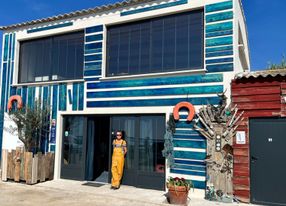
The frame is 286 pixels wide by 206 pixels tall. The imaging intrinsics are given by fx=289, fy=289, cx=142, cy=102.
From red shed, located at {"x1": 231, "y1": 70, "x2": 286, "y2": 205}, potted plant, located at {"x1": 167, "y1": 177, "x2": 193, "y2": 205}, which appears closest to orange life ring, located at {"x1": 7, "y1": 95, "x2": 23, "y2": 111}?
potted plant, located at {"x1": 167, "y1": 177, "x2": 193, "y2": 205}

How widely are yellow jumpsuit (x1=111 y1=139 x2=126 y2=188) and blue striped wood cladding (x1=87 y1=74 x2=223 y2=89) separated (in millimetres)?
1769

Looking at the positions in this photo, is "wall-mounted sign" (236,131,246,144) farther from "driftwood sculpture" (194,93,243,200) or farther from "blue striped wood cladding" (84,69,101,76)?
"blue striped wood cladding" (84,69,101,76)

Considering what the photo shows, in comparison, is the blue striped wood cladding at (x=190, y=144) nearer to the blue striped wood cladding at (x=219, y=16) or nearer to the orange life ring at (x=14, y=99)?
the blue striped wood cladding at (x=219, y=16)

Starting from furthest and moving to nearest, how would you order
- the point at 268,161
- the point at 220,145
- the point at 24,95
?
the point at 24,95, the point at 220,145, the point at 268,161

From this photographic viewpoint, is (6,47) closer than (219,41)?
No

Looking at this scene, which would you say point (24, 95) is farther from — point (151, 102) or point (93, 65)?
point (151, 102)

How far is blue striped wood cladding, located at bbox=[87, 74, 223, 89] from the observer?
7.55m

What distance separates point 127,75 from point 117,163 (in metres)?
2.63

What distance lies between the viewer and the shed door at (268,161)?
262 inches

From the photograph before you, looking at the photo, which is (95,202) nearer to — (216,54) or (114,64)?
(114,64)

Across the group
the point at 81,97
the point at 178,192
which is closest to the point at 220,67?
the point at 178,192

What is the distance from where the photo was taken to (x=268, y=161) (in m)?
6.80

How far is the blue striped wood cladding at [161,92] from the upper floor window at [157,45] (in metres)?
0.61

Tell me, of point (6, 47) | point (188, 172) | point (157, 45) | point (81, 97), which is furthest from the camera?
point (6, 47)
